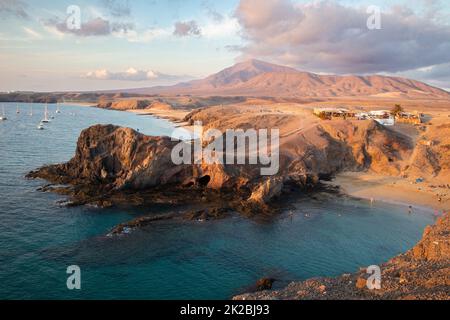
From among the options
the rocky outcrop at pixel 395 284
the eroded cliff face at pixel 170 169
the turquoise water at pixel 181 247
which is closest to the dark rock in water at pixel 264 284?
the turquoise water at pixel 181 247

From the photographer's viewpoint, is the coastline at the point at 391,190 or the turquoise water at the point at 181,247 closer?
the turquoise water at the point at 181,247

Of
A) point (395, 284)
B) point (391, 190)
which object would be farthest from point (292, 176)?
point (395, 284)

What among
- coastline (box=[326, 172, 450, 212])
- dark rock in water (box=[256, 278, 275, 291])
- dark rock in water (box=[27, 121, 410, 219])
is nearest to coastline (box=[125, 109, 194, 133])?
dark rock in water (box=[27, 121, 410, 219])

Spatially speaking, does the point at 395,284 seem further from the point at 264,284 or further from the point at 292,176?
the point at 292,176

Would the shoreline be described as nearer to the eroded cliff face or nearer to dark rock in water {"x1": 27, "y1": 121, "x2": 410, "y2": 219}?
the eroded cliff face

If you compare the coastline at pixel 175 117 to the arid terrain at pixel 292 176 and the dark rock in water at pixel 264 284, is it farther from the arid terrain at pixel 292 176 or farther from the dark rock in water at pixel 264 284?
the dark rock in water at pixel 264 284
